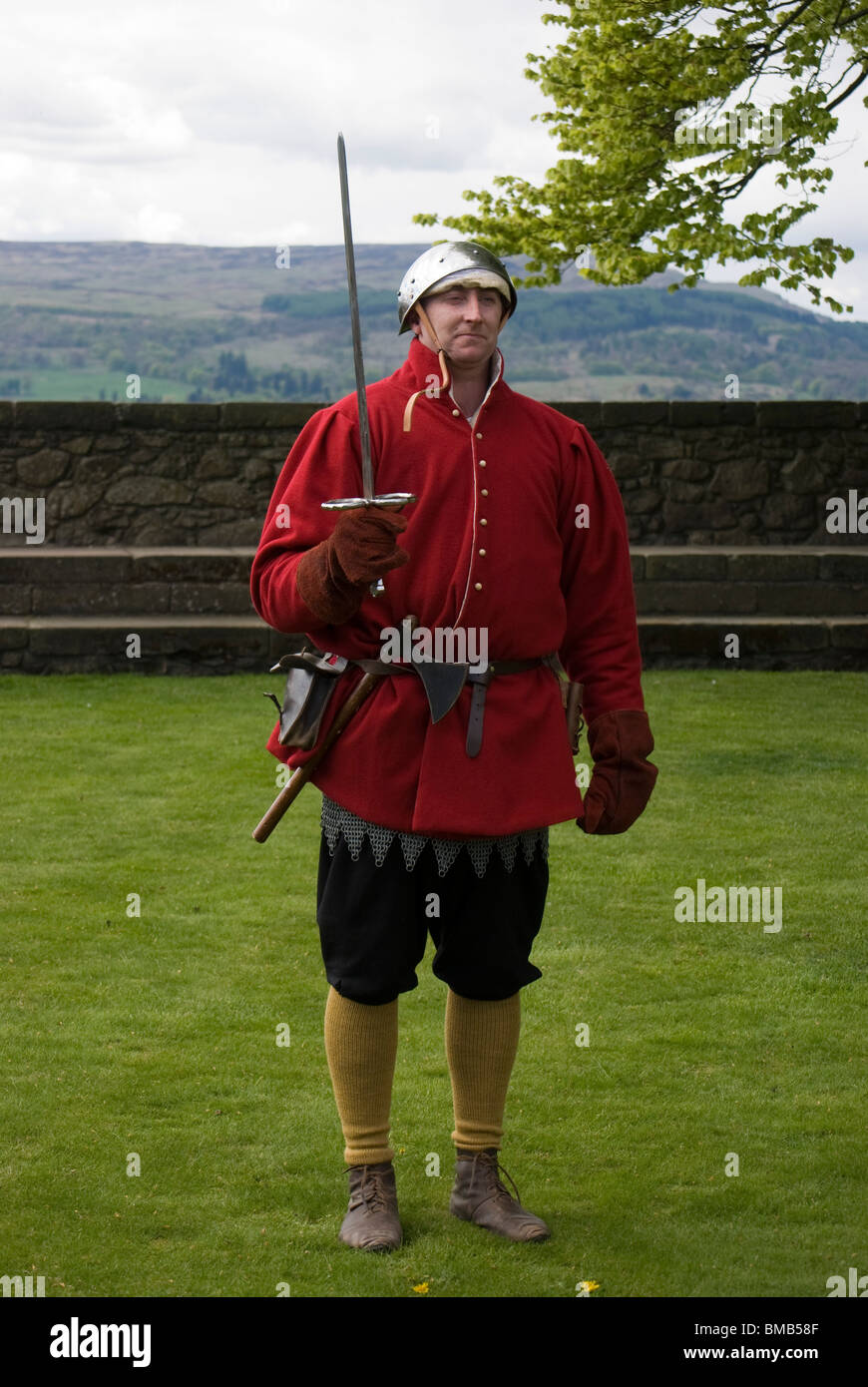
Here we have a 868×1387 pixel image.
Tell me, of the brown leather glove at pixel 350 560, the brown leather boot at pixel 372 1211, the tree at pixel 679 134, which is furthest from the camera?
the tree at pixel 679 134

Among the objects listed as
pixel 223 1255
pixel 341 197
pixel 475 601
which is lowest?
pixel 223 1255

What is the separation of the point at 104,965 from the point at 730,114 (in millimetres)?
8199

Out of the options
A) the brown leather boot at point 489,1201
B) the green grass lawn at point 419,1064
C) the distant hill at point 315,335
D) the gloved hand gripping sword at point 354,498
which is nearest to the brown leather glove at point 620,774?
the gloved hand gripping sword at point 354,498

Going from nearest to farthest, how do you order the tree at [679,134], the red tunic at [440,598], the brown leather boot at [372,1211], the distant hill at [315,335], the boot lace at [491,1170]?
1. the red tunic at [440,598]
2. the brown leather boot at [372,1211]
3. the boot lace at [491,1170]
4. the tree at [679,134]
5. the distant hill at [315,335]

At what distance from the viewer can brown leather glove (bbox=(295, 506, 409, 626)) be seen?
2805 millimetres

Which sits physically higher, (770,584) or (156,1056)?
(770,584)

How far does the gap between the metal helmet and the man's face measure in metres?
0.02

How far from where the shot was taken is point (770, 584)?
434 inches

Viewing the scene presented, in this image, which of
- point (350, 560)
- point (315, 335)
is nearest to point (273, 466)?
point (350, 560)

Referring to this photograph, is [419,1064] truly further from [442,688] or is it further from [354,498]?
[354,498]

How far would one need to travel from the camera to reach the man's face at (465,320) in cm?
302

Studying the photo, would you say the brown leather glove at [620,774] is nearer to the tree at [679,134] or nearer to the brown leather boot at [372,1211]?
the brown leather boot at [372,1211]

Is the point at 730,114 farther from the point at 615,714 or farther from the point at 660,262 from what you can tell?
the point at 615,714

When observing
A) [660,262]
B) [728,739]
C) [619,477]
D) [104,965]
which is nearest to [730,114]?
[660,262]
